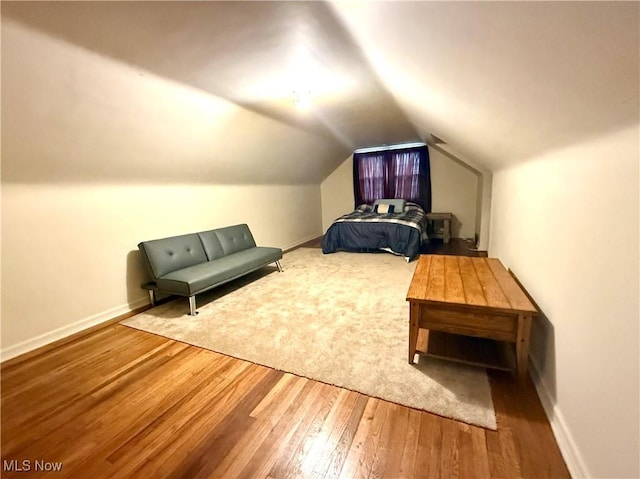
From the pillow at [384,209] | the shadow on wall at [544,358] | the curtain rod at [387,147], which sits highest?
the curtain rod at [387,147]

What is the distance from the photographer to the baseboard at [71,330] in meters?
2.11

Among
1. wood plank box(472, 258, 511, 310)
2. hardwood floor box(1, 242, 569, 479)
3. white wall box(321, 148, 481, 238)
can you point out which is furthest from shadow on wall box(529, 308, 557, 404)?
white wall box(321, 148, 481, 238)

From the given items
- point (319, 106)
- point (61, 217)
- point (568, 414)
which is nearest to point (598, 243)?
point (568, 414)

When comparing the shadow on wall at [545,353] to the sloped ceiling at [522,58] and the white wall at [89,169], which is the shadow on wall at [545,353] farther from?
the white wall at [89,169]

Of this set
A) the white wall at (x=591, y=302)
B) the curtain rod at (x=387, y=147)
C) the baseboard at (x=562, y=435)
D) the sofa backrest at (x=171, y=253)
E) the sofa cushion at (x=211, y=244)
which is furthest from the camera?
the curtain rod at (x=387, y=147)

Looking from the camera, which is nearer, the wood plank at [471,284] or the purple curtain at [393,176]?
the wood plank at [471,284]

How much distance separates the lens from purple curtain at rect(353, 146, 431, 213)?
5.87 m

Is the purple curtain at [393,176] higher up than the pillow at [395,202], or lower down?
higher up

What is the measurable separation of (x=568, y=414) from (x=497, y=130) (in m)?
1.58

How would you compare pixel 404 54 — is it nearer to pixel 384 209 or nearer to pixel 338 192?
pixel 384 209

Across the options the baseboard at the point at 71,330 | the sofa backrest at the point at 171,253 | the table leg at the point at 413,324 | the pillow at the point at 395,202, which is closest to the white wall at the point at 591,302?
the table leg at the point at 413,324

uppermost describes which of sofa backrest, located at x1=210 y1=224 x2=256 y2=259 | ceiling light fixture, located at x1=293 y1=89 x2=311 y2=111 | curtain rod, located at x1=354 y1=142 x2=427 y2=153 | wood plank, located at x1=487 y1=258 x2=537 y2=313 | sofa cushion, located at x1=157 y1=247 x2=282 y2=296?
curtain rod, located at x1=354 y1=142 x2=427 y2=153

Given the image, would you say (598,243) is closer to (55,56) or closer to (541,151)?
(541,151)

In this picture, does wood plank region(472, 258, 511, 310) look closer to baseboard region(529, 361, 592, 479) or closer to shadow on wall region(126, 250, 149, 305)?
baseboard region(529, 361, 592, 479)
